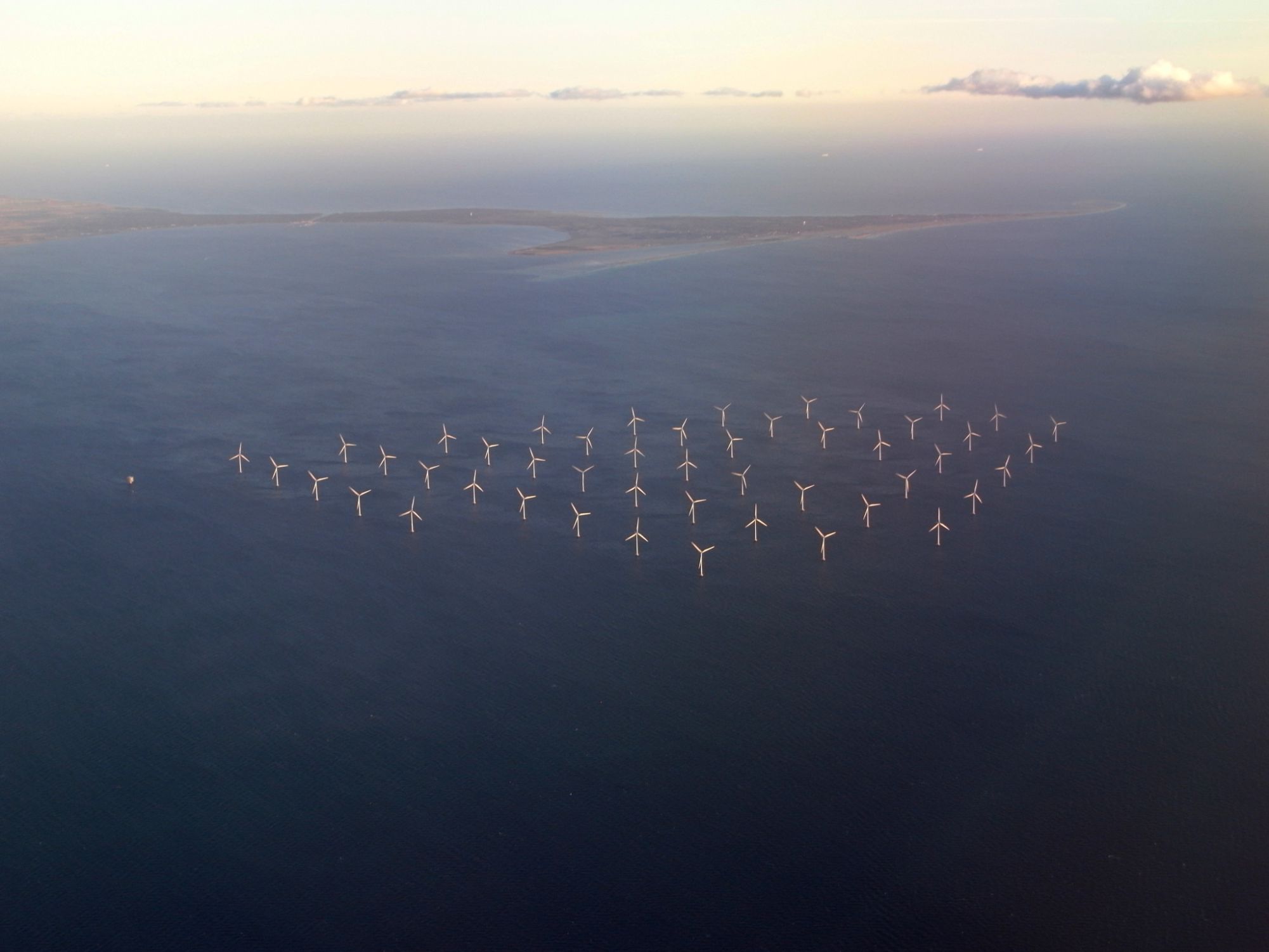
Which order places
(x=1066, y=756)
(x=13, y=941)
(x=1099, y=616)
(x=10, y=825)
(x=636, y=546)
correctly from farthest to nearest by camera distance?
(x=636, y=546), (x=1099, y=616), (x=1066, y=756), (x=10, y=825), (x=13, y=941)

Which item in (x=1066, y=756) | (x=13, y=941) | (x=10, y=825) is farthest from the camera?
(x=1066, y=756)

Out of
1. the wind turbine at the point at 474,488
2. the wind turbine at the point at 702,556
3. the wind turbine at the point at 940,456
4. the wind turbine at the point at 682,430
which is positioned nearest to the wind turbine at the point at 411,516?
the wind turbine at the point at 474,488

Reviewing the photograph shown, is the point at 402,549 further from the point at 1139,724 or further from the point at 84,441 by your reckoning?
the point at 1139,724

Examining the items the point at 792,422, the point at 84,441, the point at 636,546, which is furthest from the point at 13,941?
the point at 792,422

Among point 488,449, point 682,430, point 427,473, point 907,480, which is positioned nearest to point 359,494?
point 427,473

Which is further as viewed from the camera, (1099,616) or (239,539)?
(239,539)

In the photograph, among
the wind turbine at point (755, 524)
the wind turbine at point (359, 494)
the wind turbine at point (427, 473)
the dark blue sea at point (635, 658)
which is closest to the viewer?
the dark blue sea at point (635, 658)

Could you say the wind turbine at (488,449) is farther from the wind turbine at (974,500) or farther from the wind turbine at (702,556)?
the wind turbine at (974,500)
